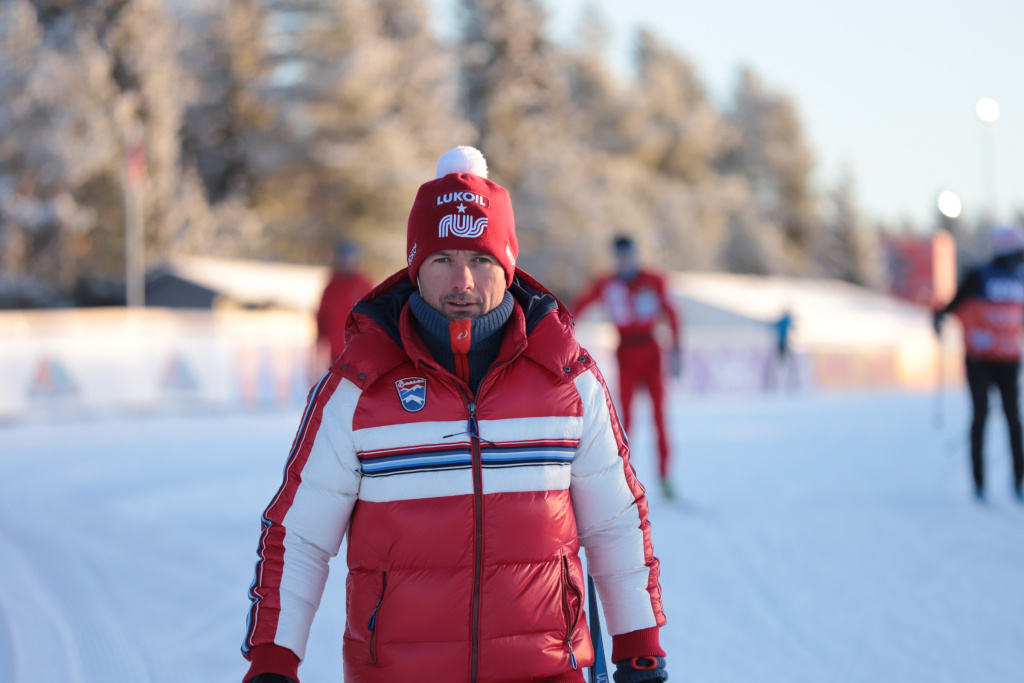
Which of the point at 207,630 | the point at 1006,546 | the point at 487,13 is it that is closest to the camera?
the point at 207,630

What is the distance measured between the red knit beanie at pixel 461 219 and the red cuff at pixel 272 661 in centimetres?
77

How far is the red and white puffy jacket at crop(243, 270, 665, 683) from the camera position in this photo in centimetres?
189

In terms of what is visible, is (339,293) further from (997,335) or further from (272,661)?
(272,661)

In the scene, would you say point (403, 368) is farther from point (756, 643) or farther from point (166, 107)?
point (166, 107)

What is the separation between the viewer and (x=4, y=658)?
144 inches

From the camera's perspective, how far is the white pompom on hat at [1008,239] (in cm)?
666

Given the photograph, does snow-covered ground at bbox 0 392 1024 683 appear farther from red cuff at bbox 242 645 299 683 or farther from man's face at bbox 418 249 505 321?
man's face at bbox 418 249 505 321

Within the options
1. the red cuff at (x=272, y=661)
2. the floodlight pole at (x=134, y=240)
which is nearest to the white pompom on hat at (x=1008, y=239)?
the red cuff at (x=272, y=661)

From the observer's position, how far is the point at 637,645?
2010 mm

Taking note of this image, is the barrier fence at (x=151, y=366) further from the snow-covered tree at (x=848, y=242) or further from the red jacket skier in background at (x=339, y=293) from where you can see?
the snow-covered tree at (x=848, y=242)

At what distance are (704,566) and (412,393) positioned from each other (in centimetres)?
331

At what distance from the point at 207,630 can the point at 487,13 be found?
4886cm

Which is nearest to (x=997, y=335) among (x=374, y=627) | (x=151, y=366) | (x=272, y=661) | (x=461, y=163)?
(x=461, y=163)

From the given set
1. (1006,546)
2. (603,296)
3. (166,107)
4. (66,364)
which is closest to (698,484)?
(603,296)
